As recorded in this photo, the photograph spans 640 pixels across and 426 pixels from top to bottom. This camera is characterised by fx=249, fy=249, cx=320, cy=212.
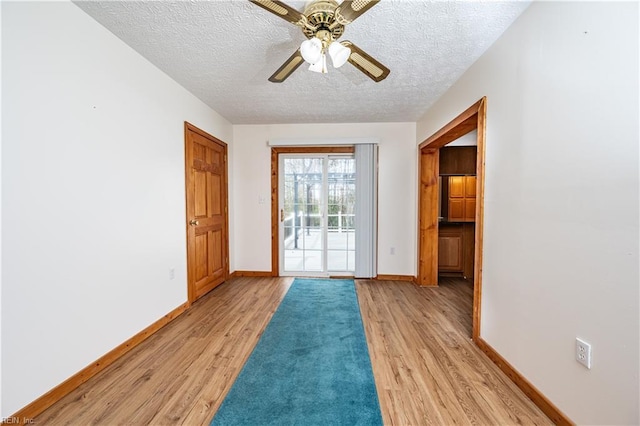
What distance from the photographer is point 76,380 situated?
158cm

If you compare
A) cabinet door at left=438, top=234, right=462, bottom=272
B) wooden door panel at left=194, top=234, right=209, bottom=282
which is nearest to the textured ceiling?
wooden door panel at left=194, top=234, right=209, bottom=282

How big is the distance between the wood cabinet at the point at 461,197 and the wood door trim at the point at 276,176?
1729mm

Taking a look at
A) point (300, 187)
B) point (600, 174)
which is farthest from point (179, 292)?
point (600, 174)

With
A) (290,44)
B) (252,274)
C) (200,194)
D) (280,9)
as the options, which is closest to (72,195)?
(200,194)

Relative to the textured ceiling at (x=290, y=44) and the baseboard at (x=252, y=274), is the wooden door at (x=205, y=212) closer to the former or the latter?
the baseboard at (x=252, y=274)

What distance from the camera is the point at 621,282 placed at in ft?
3.39

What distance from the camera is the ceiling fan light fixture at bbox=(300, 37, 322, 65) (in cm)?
139

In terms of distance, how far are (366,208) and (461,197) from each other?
5.09ft

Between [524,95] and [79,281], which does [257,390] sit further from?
[524,95]

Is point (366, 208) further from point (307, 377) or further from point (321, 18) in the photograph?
point (321, 18)

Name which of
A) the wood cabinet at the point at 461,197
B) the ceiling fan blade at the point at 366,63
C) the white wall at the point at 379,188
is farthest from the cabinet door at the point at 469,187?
the ceiling fan blade at the point at 366,63

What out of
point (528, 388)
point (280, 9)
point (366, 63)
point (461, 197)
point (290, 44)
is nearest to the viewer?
point (280, 9)

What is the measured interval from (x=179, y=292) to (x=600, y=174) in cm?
332

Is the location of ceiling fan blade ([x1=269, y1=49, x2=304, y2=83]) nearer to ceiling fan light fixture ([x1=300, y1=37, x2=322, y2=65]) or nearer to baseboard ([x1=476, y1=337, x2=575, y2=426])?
ceiling fan light fixture ([x1=300, y1=37, x2=322, y2=65])
